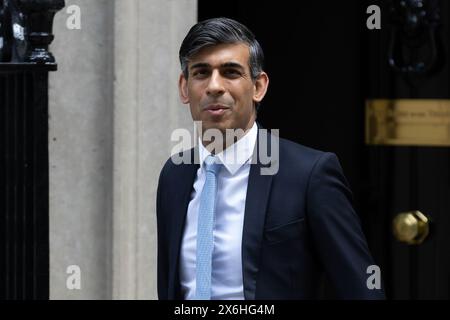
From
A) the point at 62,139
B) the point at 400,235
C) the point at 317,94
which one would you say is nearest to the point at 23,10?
the point at 62,139

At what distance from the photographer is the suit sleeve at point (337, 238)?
3.06m

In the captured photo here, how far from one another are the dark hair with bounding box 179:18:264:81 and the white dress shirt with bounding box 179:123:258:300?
0.20 m

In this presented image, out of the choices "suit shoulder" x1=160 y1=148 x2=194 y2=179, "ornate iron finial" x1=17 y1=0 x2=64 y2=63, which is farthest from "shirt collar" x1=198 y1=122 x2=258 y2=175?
"ornate iron finial" x1=17 y1=0 x2=64 y2=63

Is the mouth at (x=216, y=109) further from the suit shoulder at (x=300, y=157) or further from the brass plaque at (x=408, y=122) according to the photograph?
the brass plaque at (x=408, y=122)

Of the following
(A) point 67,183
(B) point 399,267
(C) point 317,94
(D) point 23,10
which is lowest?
(B) point 399,267

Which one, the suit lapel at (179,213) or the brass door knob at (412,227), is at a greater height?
the suit lapel at (179,213)

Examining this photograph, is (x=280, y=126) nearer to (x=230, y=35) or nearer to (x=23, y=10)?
(x=23, y=10)

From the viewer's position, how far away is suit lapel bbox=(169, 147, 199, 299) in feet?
10.4

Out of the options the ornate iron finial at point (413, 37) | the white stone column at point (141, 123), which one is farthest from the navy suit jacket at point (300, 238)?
the ornate iron finial at point (413, 37)

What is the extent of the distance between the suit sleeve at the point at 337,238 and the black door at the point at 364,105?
2.30 metres

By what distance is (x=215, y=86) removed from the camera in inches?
119

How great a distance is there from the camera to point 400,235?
17.8ft

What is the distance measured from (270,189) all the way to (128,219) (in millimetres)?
2296

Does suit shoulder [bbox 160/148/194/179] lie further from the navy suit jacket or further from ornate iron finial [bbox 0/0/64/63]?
ornate iron finial [bbox 0/0/64/63]
